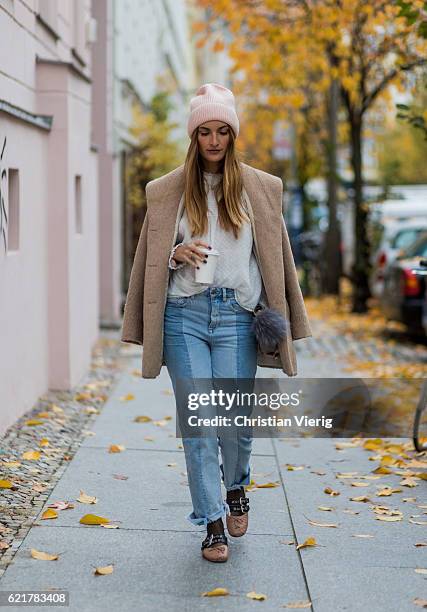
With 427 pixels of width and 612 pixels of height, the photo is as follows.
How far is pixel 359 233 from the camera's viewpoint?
63.4 ft

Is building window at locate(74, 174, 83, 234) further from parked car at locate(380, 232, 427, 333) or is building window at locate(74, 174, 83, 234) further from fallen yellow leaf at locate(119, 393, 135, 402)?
parked car at locate(380, 232, 427, 333)

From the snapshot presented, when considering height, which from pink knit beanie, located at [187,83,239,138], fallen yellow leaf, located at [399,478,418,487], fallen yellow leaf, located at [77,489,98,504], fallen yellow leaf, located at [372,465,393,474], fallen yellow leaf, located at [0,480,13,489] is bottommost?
fallen yellow leaf, located at [399,478,418,487]

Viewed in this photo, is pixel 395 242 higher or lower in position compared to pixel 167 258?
lower

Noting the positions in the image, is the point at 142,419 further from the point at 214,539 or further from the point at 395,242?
the point at 395,242

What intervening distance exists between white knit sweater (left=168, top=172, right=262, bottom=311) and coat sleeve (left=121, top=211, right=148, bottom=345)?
16cm

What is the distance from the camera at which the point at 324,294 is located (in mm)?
22688

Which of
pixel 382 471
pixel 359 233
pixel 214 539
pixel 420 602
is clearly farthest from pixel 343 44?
pixel 420 602

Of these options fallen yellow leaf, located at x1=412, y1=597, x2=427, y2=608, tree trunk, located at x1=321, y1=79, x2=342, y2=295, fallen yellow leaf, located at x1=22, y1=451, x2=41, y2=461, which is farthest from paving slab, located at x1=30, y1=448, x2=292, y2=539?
tree trunk, located at x1=321, y1=79, x2=342, y2=295

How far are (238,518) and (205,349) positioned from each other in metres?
0.82

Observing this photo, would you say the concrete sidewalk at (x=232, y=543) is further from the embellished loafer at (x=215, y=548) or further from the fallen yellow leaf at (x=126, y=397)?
the fallen yellow leaf at (x=126, y=397)

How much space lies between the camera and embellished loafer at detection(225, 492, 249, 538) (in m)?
5.29

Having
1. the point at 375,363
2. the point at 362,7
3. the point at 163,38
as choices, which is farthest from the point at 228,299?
the point at 163,38

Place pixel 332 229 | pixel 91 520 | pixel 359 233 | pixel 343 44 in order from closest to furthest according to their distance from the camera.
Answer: pixel 91 520 → pixel 343 44 → pixel 359 233 → pixel 332 229

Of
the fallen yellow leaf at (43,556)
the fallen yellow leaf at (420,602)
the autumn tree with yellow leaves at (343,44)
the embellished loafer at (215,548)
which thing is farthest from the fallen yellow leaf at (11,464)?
the autumn tree with yellow leaves at (343,44)
